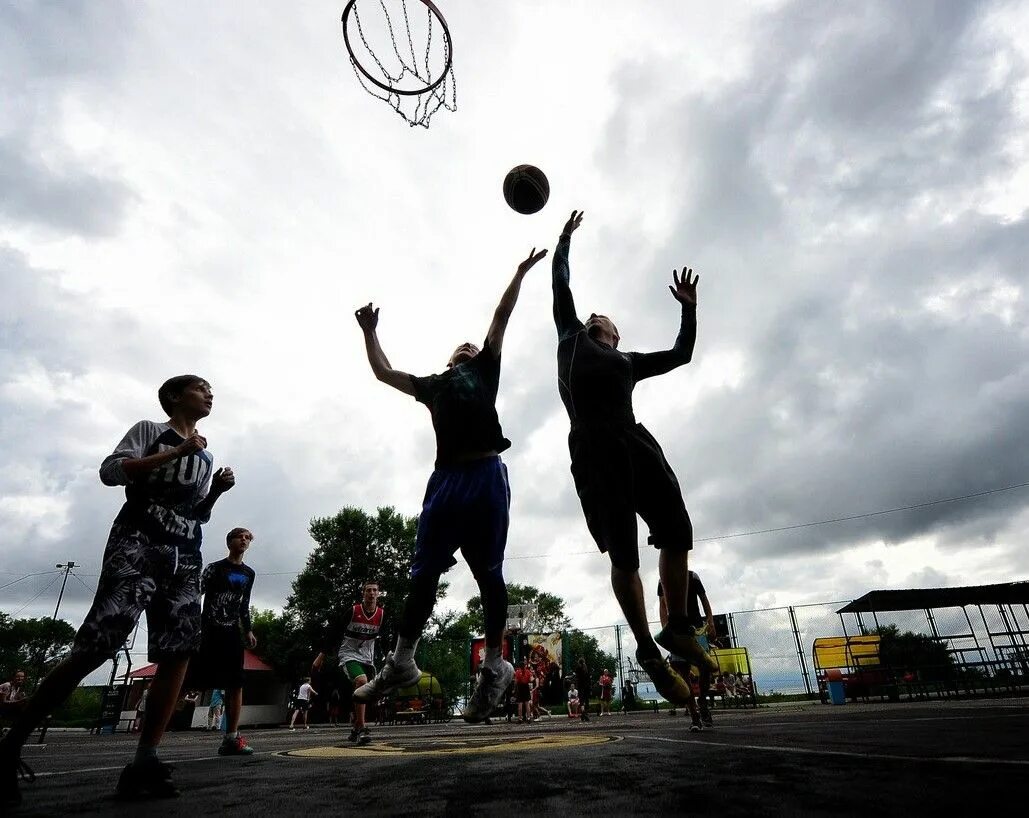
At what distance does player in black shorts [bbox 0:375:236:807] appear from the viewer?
231 cm

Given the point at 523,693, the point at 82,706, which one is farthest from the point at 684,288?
the point at 82,706

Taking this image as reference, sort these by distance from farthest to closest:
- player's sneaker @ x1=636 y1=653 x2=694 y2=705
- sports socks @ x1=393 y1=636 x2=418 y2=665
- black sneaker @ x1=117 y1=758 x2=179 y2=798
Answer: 1. sports socks @ x1=393 y1=636 x2=418 y2=665
2. player's sneaker @ x1=636 y1=653 x2=694 y2=705
3. black sneaker @ x1=117 y1=758 x2=179 y2=798

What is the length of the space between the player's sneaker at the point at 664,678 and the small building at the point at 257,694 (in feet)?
99.3

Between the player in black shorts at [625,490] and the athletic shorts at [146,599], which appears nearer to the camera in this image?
the athletic shorts at [146,599]

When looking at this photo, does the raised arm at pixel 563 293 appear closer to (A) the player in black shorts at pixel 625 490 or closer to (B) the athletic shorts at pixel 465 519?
(A) the player in black shorts at pixel 625 490

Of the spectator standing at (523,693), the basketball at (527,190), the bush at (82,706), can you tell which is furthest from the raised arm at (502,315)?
the bush at (82,706)

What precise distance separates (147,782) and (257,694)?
34933 mm

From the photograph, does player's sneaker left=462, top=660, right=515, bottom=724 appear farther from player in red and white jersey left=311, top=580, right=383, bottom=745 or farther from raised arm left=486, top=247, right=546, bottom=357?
player in red and white jersey left=311, top=580, right=383, bottom=745

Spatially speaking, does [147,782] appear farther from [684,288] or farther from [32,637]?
[32,637]

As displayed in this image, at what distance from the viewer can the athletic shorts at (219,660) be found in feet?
17.7

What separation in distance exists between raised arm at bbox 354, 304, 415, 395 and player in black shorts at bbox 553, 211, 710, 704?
985 millimetres

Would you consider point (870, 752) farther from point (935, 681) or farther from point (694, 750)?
point (935, 681)

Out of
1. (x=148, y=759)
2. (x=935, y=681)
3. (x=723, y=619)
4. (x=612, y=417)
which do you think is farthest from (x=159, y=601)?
(x=723, y=619)

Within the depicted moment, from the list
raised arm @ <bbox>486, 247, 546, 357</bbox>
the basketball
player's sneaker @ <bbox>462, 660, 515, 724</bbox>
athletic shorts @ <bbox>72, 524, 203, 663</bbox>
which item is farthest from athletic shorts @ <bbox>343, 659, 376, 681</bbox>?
the basketball
